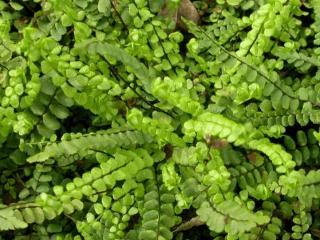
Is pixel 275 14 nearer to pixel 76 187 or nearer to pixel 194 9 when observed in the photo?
pixel 194 9

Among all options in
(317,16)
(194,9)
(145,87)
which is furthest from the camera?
(194,9)

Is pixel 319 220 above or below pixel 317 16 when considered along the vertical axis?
below

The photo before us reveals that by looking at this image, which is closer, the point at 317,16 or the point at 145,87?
the point at 145,87

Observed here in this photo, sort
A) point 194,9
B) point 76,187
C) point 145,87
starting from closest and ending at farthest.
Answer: point 76,187
point 145,87
point 194,9

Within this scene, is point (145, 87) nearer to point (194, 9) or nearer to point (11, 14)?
point (194, 9)

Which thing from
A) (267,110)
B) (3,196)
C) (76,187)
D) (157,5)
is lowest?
(3,196)

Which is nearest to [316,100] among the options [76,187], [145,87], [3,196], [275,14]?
[275,14]
